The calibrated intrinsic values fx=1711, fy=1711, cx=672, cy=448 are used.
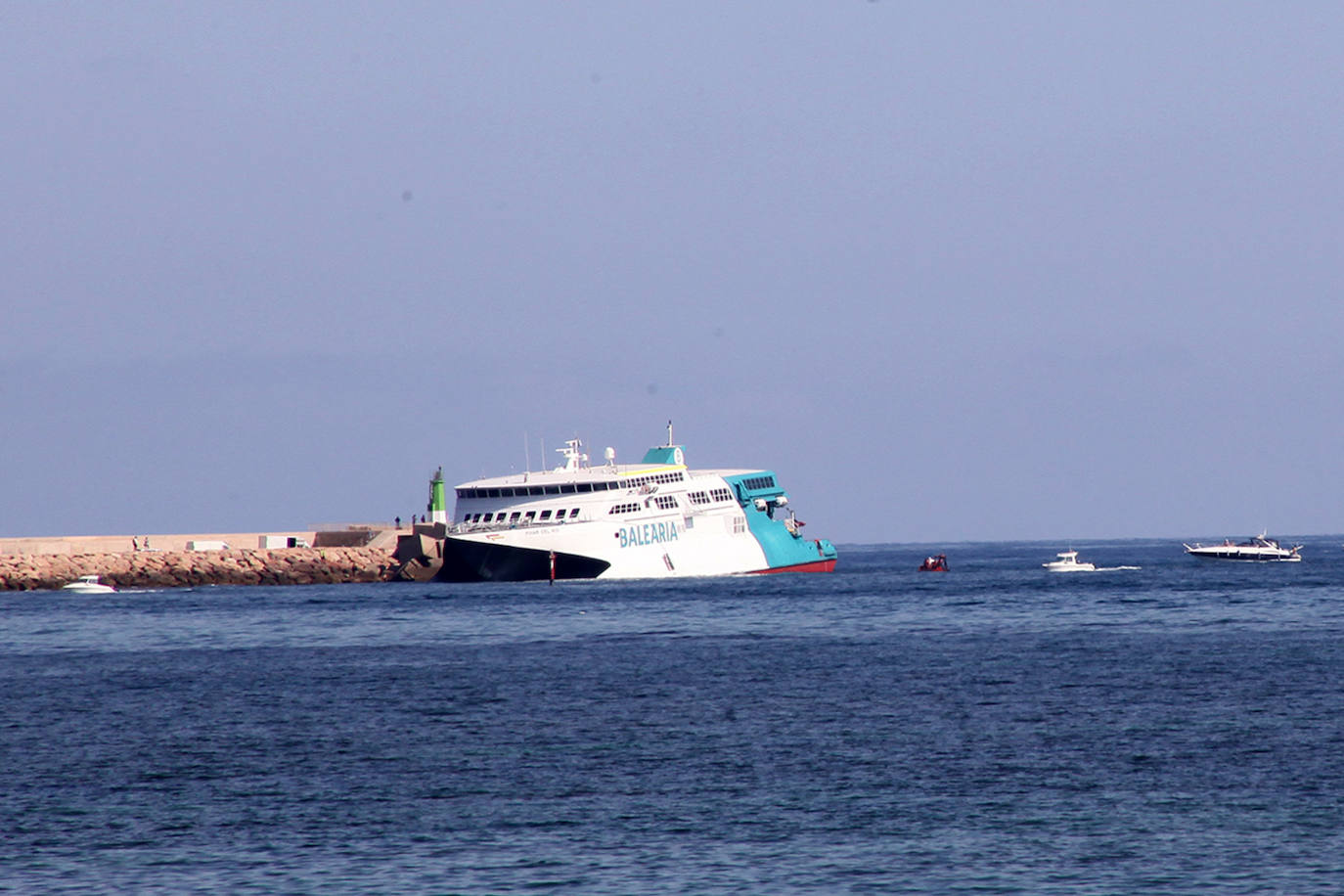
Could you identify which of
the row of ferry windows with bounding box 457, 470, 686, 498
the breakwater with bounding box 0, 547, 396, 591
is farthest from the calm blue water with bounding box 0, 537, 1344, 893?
the breakwater with bounding box 0, 547, 396, 591

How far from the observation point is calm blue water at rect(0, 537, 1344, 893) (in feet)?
73.2

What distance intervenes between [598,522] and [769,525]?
1973 cm

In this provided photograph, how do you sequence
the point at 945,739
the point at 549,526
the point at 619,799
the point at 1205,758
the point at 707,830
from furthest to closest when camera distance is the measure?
the point at 549,526, the point at 945,739, the point at 1205,758, the point at 619,799, the point at 707,830

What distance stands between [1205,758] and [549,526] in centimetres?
6382

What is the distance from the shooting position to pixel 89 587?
3880 inches

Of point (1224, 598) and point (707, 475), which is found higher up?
point (707, 475)

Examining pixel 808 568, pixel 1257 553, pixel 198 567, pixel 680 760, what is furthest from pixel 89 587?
pixel 1257 553

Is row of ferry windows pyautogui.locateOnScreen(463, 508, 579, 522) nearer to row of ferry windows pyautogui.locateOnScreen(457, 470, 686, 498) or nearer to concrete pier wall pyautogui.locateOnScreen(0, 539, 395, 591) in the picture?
row of ferry windows pyautogui.locateOnScreen(457, 470, 686, 498)

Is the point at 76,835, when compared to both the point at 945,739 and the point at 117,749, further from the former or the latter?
the point at 945,739

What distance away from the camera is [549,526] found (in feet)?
302

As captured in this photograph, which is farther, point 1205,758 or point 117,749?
point 117,749

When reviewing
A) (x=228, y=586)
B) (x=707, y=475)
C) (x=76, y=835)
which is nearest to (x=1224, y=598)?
(x=707, y=475)

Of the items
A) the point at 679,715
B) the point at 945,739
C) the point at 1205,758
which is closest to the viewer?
the point at 1205,758

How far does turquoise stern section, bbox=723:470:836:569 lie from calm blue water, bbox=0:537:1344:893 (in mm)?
40039
